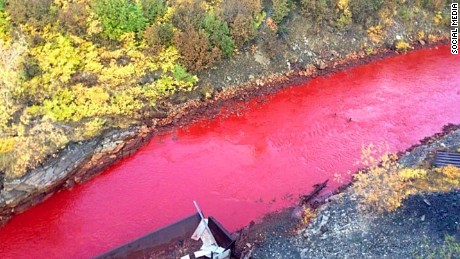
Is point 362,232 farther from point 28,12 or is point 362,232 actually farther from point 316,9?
point 28,12

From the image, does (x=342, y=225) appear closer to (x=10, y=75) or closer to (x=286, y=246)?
(x=286, y=246)

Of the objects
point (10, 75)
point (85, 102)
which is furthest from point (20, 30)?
point (85, 102)

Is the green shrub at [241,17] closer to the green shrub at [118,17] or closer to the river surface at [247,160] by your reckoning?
the river surface at [247,160]

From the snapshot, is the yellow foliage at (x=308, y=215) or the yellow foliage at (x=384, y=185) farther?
the yellow foliage at (x=308, y=215)

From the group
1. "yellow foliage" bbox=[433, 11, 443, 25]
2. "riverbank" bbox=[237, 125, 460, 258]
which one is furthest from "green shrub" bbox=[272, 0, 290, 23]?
"riverbank" bbox=[237, 125, 460, 258]

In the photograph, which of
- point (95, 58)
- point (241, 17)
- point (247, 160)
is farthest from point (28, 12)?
point (247, 160)

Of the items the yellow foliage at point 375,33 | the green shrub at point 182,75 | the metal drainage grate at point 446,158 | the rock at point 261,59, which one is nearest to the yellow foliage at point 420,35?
the yellow foliage at point 375,33
